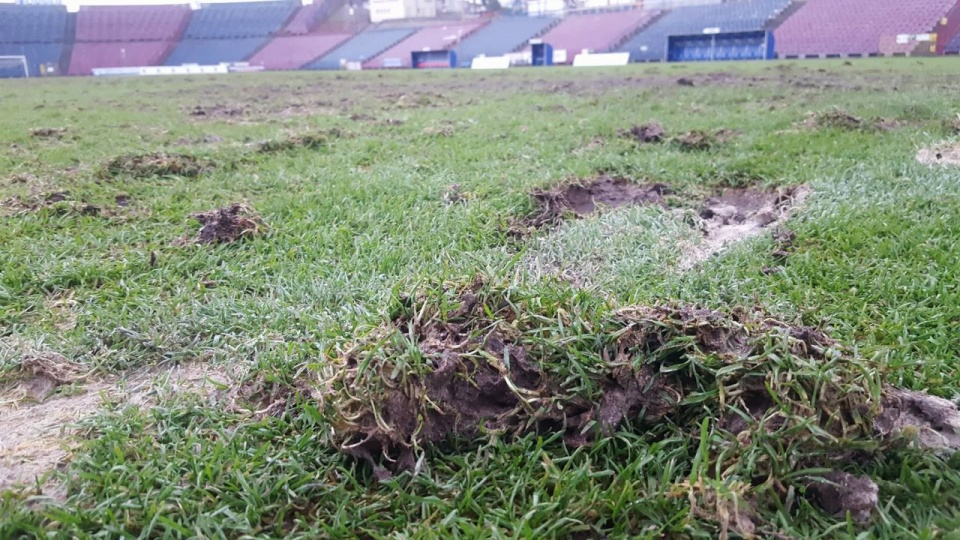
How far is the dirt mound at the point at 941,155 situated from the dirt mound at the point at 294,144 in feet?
17.6

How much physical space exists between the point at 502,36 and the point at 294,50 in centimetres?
1561

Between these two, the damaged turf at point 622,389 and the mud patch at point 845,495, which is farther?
the damaged turf at point 622,389

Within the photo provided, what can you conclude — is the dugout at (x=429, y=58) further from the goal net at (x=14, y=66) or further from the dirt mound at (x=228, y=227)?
the dirt mound at (x=228, y=227)

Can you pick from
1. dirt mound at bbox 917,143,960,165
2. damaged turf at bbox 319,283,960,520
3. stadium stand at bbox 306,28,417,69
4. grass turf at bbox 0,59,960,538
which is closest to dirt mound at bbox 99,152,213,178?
grass turf at bbox 0,59,960,538

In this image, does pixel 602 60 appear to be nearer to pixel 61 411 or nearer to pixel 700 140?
pixel 700 140

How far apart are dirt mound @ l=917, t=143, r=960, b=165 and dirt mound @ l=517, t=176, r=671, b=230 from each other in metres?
1.98

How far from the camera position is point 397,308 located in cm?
209

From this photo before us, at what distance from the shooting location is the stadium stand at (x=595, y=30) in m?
37.5

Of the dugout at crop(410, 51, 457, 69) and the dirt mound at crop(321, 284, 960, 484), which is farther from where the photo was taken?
the dugout at crop(410, 51, 457, 69)

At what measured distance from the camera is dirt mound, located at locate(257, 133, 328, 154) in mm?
6426

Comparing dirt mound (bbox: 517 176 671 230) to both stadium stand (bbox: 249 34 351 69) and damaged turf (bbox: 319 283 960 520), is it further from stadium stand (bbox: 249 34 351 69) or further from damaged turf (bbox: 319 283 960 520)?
stadium stand (bbox: 249 34 351 69)

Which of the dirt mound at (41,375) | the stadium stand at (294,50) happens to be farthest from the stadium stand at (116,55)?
the dirt mound at (41,375)

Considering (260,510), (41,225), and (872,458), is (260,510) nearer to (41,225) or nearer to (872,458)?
(872,458)

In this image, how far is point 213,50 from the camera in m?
47.8
